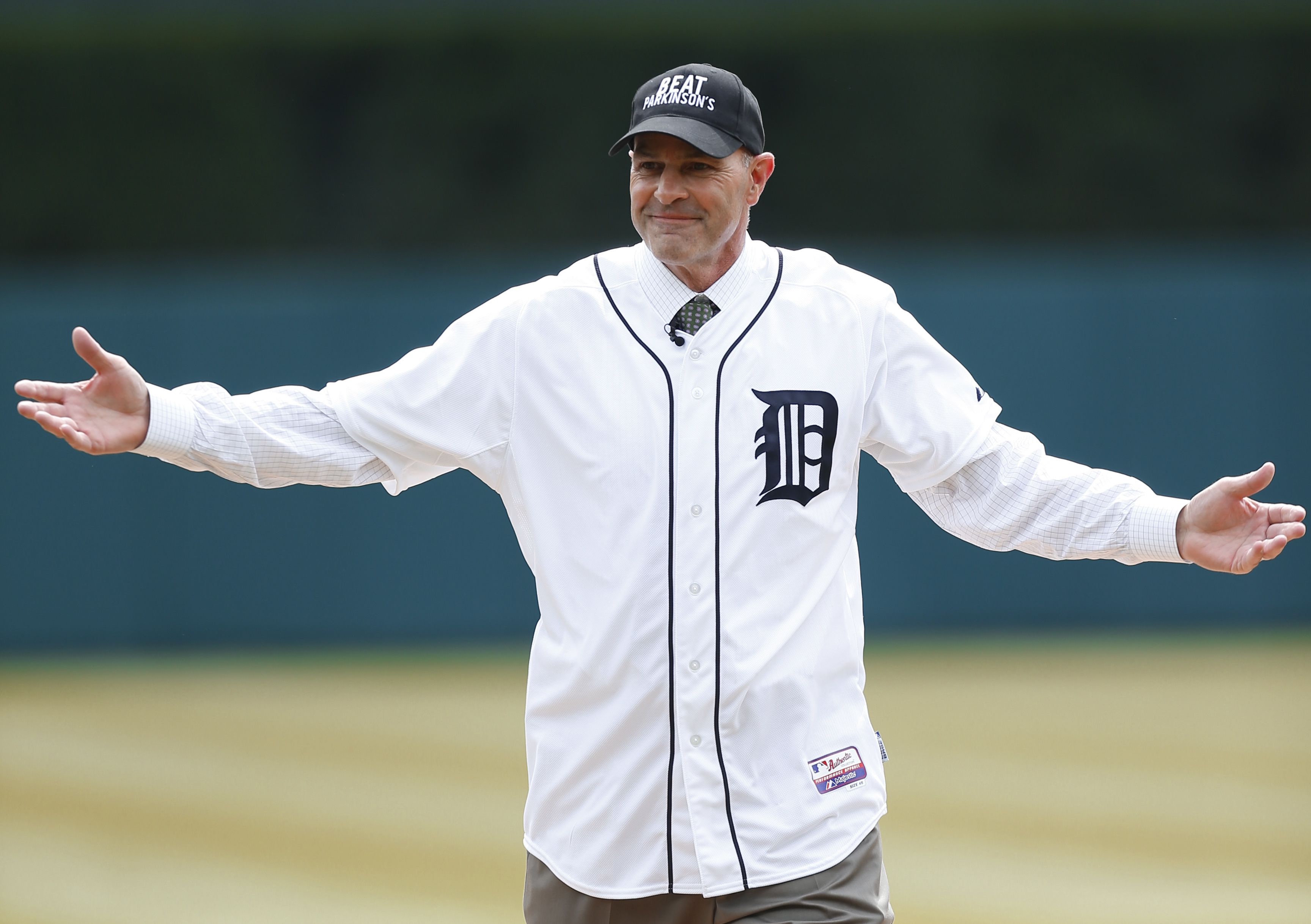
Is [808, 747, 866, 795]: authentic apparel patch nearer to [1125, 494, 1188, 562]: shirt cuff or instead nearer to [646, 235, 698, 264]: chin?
[1125, 494, 1188, 562]: shirt cuff

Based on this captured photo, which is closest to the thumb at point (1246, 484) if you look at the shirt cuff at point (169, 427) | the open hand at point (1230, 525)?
the open hand at point (1230, 525)

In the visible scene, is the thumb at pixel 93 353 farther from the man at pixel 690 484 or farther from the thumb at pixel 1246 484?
the thumb at pixel 1246 484

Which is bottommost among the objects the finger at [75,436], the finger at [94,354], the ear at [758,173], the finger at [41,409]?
the finger at [75,436]

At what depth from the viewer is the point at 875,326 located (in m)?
3.64

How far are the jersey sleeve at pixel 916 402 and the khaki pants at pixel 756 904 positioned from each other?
83 centimetres

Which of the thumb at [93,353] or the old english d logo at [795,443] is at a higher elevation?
the thumb at [93,353]

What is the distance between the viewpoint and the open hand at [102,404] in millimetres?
3400

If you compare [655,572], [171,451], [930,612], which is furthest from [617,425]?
[930,612]

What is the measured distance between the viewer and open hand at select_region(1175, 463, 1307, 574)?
352 cm

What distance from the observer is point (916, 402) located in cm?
365

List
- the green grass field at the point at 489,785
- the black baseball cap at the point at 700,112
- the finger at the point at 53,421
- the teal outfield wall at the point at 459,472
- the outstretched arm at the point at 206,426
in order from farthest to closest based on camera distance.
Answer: the teal outfield wall at the point at 459,472, the green grass field at the point at 489,785, the black baseball cap at the point at 700,112, the outstretched arm at the point at 206,426, the finger at the point at 53,421

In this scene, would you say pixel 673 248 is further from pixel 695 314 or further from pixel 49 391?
pixel 49 391

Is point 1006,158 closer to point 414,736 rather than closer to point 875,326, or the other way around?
point 414,736

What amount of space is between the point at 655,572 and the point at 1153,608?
9.59 m
